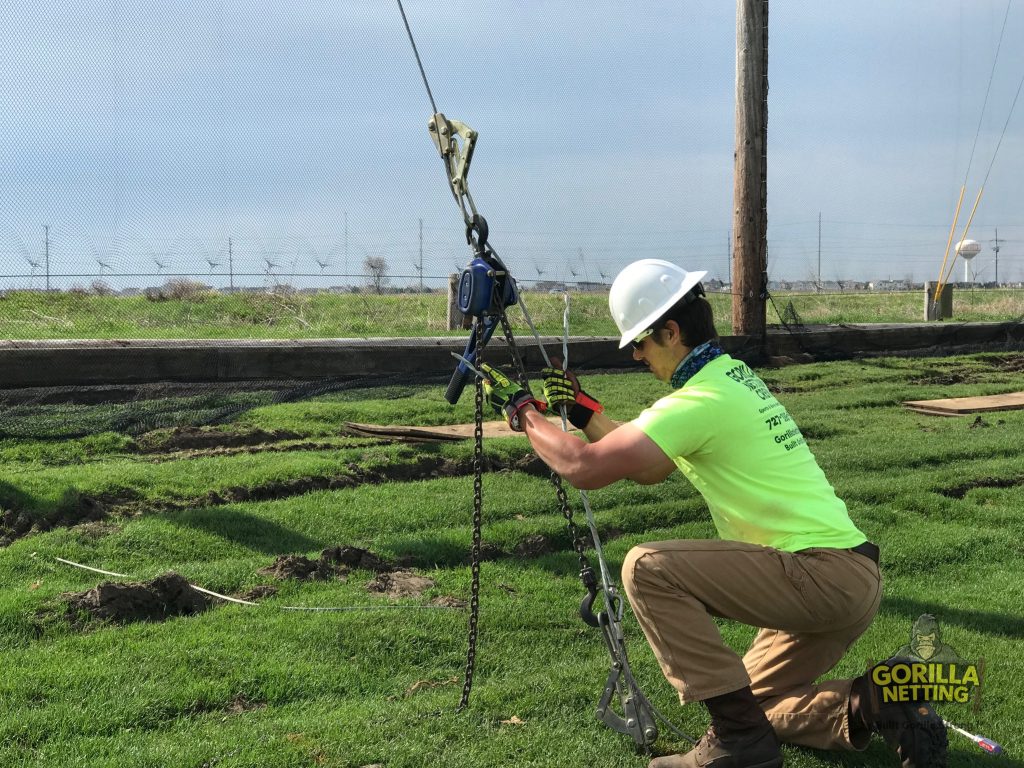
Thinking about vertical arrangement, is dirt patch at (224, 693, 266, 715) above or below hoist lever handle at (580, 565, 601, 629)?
below

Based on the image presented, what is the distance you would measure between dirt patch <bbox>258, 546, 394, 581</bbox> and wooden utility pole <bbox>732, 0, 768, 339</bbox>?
10.2 m

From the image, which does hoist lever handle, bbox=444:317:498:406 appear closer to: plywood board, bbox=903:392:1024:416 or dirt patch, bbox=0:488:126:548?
dirt patch, bbox=0:488:126:548

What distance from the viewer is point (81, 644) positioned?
15.8ft

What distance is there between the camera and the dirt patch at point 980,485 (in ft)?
26.0

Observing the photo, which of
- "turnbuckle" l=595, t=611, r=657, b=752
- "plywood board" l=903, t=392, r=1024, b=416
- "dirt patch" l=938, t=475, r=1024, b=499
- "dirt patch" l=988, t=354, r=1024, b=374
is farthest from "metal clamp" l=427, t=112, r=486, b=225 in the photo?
"dirt patch" l=988, t=354, r=1024, b=374

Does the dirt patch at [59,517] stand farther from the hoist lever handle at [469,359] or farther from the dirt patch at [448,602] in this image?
the hoist lever handle at [469,359]

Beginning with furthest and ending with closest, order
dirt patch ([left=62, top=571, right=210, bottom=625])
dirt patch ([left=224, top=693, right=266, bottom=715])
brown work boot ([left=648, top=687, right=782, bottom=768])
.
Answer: dirt patch ([left=62, top=571, right=210, bottom=625])
dirt patch ([left=224, top=693, right=266, bottom=715])
brown work boot ([left=648, top=687, right=782, bottom=768])

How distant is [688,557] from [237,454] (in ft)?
19.6

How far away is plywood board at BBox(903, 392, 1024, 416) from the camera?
38.0ft

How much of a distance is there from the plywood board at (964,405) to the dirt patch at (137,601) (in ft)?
29.9

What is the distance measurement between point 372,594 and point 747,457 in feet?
9.19

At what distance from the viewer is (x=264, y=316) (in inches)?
736

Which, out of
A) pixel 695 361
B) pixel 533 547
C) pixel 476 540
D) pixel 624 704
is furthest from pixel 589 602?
pixel 533 547

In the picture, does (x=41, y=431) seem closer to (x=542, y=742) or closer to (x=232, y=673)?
(x=232, y=673)
